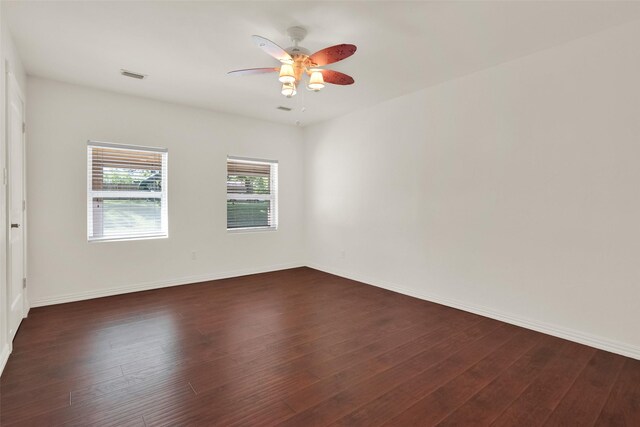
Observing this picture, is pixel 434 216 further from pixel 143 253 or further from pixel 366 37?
pixel 143 253

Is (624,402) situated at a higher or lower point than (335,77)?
lower

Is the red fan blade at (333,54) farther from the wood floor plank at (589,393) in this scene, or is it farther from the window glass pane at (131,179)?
the window glass pane at (131,179)

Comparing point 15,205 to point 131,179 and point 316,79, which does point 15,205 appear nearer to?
point 131,179

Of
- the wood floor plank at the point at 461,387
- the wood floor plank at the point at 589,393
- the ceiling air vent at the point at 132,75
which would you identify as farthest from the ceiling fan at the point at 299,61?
the wood floor plank at the point at 589,393

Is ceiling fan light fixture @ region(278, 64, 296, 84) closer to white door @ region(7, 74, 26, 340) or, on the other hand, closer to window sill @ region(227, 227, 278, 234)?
white door @ region(7, 74, 26, 340)

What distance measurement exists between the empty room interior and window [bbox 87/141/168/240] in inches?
1.1

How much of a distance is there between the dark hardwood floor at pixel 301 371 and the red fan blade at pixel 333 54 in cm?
229

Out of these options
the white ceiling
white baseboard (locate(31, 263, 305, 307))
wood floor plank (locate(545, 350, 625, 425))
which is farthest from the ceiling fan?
white baseboard (locate(31, 263, 305, 307))

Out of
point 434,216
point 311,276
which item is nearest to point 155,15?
point 434,216

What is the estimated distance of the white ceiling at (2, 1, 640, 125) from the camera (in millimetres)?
2324

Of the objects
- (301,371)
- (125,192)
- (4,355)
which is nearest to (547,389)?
(301,371)

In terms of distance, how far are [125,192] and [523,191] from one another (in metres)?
4.64

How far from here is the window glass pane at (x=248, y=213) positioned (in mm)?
5199

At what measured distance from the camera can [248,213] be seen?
5.40 m
